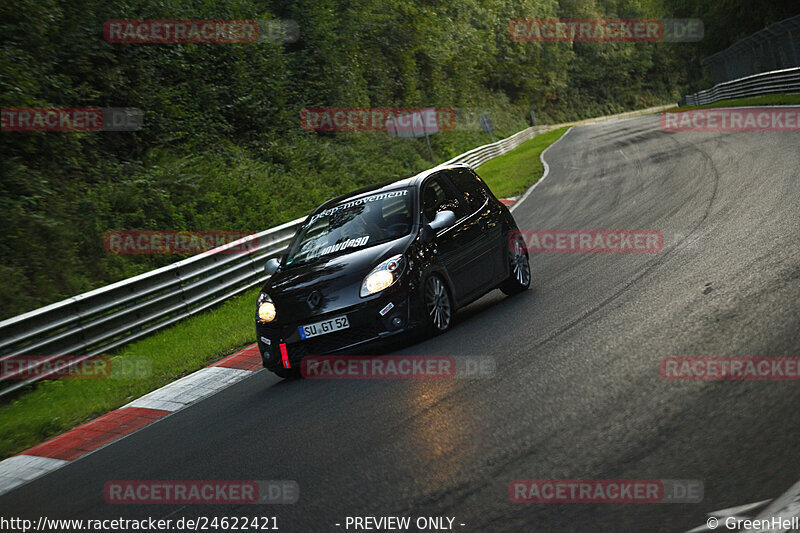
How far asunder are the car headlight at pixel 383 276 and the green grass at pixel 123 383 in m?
3.01

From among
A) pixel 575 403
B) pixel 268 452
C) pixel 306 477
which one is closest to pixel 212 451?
pixel 268 452

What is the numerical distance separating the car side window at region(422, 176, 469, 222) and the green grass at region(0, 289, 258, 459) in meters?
3.26

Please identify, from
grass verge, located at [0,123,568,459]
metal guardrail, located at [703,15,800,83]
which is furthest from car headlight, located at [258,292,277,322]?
metal guardrail, located at [703,15,800,83]

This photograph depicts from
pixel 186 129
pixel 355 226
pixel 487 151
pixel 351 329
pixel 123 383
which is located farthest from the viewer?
pixel 487 151

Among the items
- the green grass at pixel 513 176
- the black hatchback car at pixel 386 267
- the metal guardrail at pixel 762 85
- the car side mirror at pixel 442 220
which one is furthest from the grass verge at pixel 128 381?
the metal guardrail at pixel 762 85

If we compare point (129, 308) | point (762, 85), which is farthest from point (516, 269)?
point (762, 85)

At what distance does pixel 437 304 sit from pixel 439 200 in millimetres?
Answer: 1427

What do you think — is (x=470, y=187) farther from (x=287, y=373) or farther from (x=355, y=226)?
(x=287, y=373)

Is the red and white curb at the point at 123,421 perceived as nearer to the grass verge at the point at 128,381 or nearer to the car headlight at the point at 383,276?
the grass verge at the point at 128,381

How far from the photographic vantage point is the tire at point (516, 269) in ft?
30.8

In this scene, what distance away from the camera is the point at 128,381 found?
9406mm

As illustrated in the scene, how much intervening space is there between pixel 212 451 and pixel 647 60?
3990 inches

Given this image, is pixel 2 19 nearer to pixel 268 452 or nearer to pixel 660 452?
pixel 268 452

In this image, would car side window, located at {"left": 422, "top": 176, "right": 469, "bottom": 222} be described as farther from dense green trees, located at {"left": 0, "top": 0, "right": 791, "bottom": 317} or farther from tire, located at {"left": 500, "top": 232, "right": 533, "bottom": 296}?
dense green trees, located at {"left": 0, "top": 0, "right": 791, "bottom": 317}
